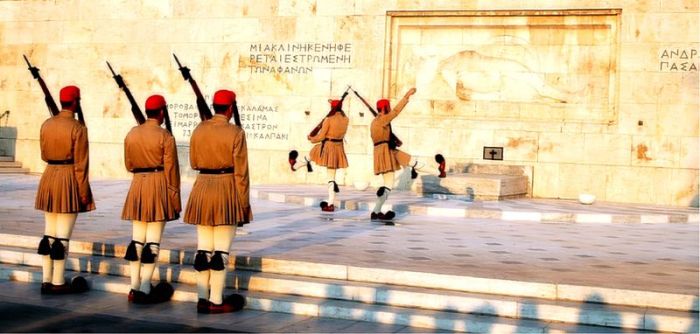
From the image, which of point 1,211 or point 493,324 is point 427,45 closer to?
point 1,211

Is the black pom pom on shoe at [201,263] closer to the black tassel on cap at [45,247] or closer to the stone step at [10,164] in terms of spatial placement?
the black tassel on cap at [45,247]

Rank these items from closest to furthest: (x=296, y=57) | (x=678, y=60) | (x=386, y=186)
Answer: (x=386, y=186) → (x=678, y=60) → (x=296, y=57)

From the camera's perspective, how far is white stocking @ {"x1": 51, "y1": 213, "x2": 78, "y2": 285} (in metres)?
8.89

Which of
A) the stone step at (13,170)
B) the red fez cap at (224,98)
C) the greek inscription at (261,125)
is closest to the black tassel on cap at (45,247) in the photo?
the red fez cap at (224,98)

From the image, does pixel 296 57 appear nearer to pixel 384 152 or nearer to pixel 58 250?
pixel 384 152

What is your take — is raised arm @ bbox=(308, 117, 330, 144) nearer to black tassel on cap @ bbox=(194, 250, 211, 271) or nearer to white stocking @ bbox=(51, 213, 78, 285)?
white stocking @ bbox=(51, 213, 78, 285)

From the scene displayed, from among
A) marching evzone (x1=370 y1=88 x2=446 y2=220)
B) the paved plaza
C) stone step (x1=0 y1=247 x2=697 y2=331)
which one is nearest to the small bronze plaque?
the paved plaza

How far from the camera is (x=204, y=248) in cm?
820

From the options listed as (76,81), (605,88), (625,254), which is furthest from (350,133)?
(625,254)

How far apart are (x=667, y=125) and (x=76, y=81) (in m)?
14.7

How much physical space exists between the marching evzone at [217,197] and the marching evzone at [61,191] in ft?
4.72

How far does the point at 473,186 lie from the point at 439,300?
9.91 m

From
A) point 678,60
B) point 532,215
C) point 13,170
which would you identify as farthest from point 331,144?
point 13,170

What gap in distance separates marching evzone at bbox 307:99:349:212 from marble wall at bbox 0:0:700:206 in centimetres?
549
